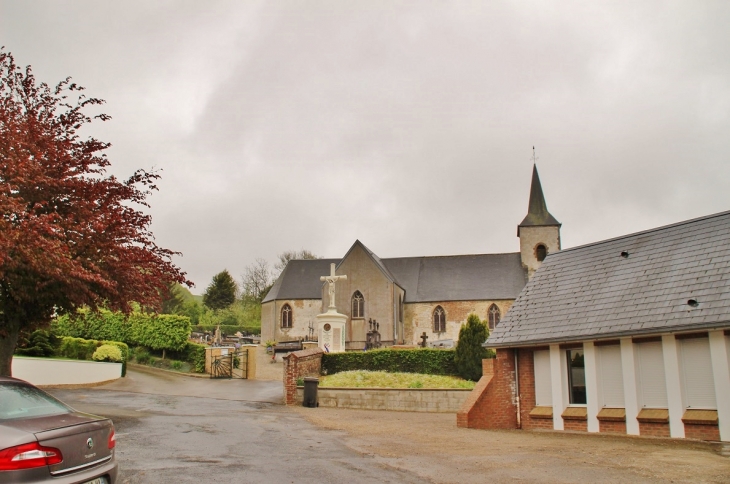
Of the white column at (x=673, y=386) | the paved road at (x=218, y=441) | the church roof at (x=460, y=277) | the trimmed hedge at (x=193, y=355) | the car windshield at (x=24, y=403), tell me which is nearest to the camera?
the car windshield at (x=24, y=403)

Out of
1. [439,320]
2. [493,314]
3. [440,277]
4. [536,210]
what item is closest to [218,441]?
[439,320]

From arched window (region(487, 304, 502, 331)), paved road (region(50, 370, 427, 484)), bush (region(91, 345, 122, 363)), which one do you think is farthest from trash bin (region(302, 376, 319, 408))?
arched window (region(487, 304, 502, 331))

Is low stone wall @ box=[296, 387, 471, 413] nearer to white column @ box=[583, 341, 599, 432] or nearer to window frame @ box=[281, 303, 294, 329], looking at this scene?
white column @ box=[583, 341, 599, 432]

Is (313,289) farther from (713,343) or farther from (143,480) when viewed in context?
(143,480)

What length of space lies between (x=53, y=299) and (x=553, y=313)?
1250 centimetres

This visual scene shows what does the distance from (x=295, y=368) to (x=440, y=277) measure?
32248mm

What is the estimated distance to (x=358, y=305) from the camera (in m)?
46.8

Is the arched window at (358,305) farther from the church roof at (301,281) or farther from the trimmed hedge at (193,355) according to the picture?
the trimmed hedge at (193,355)

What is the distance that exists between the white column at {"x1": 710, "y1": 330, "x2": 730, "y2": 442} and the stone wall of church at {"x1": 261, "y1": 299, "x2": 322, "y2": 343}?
40.8 metres

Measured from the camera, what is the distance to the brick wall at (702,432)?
12.6 metres

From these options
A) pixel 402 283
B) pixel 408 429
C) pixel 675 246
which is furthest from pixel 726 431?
pixel 402 283

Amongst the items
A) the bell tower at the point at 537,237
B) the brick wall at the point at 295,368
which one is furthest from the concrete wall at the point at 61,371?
the bell tower at the point at 537,237

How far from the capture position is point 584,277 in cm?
1741

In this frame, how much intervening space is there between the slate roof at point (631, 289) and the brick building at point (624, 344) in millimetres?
32
